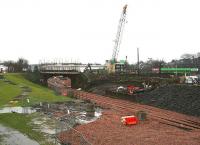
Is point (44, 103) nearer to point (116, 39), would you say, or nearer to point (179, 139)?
point (179, 139)

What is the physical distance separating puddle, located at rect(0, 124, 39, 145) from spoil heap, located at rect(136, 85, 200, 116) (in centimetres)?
2549

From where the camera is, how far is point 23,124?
110 ft

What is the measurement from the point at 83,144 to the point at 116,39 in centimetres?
8774

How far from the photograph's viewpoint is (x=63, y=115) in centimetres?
3988

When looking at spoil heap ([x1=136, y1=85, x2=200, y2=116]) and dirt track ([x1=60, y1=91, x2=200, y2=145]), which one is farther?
spoil heap ([x1=136, y1=85, x2=200, y2=116])

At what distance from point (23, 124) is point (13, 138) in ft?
19.8

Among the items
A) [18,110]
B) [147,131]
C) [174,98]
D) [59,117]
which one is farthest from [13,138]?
[174,98]

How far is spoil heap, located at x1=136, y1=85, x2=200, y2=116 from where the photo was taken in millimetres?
49594

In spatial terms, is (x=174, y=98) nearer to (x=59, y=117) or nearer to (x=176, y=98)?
(x=176, y=98)

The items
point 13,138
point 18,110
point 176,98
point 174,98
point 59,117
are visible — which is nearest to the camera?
point 13,138

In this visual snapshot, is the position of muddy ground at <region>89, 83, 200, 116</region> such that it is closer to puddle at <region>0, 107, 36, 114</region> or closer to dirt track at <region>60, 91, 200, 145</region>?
dirt track at <region>60, 91, 200, 145</region>


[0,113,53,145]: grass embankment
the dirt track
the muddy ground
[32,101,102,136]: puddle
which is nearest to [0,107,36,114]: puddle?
[32,101,102,136]: puddle

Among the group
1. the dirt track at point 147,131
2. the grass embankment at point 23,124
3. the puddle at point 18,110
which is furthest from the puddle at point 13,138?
the puddle at point 18,110

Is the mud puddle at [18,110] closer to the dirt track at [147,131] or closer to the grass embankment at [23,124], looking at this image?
the grass embankment at [23,124]
